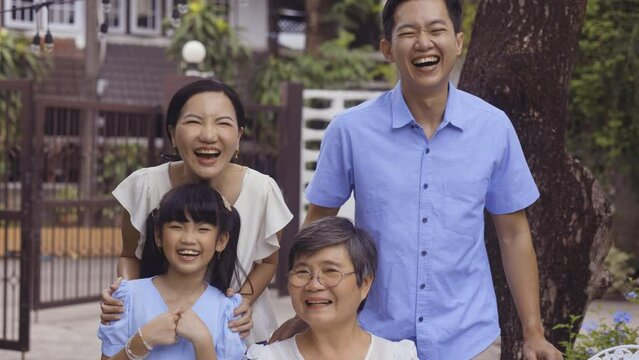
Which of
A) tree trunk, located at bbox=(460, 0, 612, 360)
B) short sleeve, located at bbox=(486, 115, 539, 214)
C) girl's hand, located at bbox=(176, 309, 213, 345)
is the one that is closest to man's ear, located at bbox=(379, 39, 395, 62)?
short sleeve, located at bbox=(486, 115, 539, 214)

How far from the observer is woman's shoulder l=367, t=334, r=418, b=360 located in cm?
323

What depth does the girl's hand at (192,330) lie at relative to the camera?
10.4 ft

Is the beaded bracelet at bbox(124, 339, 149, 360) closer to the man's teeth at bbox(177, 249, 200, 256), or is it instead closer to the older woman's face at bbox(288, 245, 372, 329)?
the man's teeth at bbox(177, 249, 200, 256)

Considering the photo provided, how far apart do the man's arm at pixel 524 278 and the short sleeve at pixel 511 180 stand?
5 centimetres

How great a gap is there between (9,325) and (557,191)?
6185 mm

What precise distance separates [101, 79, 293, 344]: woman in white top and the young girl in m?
0.04

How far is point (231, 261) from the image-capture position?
11.2 ft

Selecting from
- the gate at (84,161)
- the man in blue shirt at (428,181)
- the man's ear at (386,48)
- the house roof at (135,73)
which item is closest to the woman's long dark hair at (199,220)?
the man in blue shirt at (428,181)

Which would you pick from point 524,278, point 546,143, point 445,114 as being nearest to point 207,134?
point 445,114

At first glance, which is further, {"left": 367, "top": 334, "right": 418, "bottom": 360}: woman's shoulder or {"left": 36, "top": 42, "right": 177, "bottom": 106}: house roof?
{"left": 36, "top": 42, "right": 177, "bottom": 106}: house roof

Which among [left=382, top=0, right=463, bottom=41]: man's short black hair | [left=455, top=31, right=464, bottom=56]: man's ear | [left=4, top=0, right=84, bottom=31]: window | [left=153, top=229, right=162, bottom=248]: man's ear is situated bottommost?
[left=153, top=229, right=162, bottom=248]: man's ear

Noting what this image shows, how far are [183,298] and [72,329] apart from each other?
6.58 metres

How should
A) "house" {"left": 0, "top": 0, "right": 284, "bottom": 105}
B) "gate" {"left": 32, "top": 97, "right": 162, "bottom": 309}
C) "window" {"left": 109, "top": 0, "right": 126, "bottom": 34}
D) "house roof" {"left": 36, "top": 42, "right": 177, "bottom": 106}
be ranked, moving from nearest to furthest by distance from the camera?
1. "gate" {"left": 32, "top": 97, "right": 162, "bottom": 309}
2. "house roof" {"left": 36, "top": 42, "right": 177, "bottom": 106}
3. "house" {"left": 0, "top": 0, "right": 284, "bottom": 105}
4. "window" {"left": 109, "top": 0, "right": 126, "bottom": 34}

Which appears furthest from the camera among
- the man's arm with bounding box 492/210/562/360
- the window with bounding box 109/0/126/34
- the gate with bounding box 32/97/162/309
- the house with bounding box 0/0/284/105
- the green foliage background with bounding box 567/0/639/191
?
the window with bounding box 109/0/126/34
